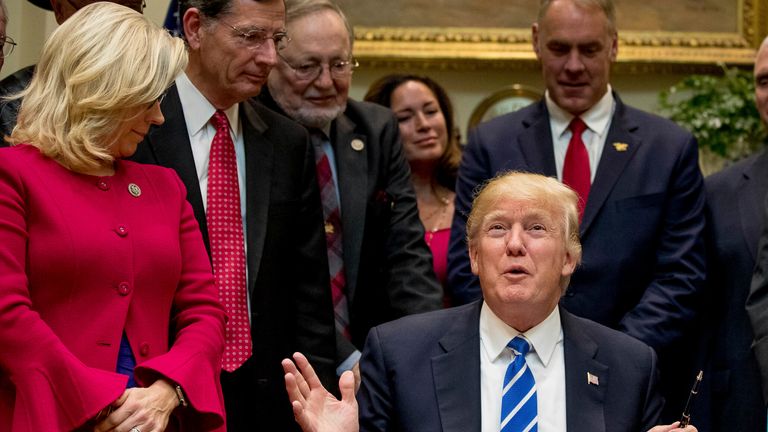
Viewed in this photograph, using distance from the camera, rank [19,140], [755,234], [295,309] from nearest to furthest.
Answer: [19,140] → [295,309] → [755,234]

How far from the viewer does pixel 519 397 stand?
11.4 ft

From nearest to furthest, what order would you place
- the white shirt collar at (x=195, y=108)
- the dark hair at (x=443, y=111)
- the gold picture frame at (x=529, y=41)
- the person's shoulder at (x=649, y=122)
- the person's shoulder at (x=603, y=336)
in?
the person's shoulder at (x=603, y=336) < the white shirt collar at (x=195, y=108) < the person's shoulder at (x=649, y=122) < the dark hair at (x=443, y=111) < the gold picture frame at (x=529, y=41)

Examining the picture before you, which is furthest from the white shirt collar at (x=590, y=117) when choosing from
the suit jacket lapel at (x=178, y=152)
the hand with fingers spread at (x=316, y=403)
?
the hand with fingers spread at (x=316, y=403)

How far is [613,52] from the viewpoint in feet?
16.3

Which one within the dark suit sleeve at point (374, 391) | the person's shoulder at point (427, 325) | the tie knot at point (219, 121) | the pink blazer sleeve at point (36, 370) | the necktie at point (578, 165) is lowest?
the dark suit sleeve at point (374, 391)

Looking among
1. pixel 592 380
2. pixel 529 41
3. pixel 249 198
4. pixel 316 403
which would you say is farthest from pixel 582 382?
pixel 529 41

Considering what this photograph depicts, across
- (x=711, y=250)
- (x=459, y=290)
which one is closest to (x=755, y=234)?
(x=711, y=250)

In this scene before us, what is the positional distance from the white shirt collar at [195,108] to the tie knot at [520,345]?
1.17 meters

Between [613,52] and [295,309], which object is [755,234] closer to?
[613,52]

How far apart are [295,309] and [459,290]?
0.78 meters

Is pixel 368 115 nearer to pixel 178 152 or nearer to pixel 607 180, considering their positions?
pixel 607 180

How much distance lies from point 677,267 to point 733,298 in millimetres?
262

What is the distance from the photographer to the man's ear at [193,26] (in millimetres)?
4121

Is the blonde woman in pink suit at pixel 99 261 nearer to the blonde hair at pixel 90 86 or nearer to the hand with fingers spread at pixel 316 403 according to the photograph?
the blonde hair at pixel 90 86
